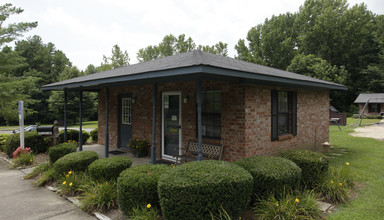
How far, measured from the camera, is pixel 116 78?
17.3ft

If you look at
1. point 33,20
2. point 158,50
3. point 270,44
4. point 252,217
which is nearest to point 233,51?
point 270,44

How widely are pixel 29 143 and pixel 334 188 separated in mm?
9607

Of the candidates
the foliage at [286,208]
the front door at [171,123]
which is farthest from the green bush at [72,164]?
the foliage at [286,208]

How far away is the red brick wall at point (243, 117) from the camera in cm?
517

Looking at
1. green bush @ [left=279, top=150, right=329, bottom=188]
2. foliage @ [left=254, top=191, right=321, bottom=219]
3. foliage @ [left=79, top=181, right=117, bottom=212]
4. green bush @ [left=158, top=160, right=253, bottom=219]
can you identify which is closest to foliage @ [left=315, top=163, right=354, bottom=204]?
green bush @ [left=279, top=150, right=329, bottom=188]

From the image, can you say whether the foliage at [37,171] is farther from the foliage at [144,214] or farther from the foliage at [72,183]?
the foliage at [144,214]

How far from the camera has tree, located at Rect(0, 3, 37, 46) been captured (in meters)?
10.9

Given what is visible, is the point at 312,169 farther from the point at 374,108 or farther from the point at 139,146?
the point at 374,108

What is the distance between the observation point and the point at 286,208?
3348 mm

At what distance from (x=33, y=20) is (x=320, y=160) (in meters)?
13.8

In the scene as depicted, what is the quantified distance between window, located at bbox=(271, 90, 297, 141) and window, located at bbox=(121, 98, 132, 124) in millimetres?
5138

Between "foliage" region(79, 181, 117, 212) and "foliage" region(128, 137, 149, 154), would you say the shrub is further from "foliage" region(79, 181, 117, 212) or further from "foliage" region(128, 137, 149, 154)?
"foliage" region(128, 137, 149, 154)

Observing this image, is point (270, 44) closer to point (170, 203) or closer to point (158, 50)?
point (158, 50)

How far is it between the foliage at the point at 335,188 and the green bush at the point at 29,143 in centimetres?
915
